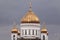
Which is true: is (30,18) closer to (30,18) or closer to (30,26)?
(30,18)

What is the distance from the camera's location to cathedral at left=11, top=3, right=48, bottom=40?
193500mm

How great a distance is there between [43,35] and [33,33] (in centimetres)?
212

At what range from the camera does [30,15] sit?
641 ft

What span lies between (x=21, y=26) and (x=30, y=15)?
290cm

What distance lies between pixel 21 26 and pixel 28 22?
1.61 metres

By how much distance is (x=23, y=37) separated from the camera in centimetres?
19362

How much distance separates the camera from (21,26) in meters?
195

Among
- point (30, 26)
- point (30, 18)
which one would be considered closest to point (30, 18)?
point (30, 18)

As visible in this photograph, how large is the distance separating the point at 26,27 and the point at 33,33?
1926 mm

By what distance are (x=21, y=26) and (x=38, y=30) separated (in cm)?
352

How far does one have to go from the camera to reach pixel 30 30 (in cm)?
19388

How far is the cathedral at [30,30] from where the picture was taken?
635 ft

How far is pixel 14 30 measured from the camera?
19588cm

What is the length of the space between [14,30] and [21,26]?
2052 mm
